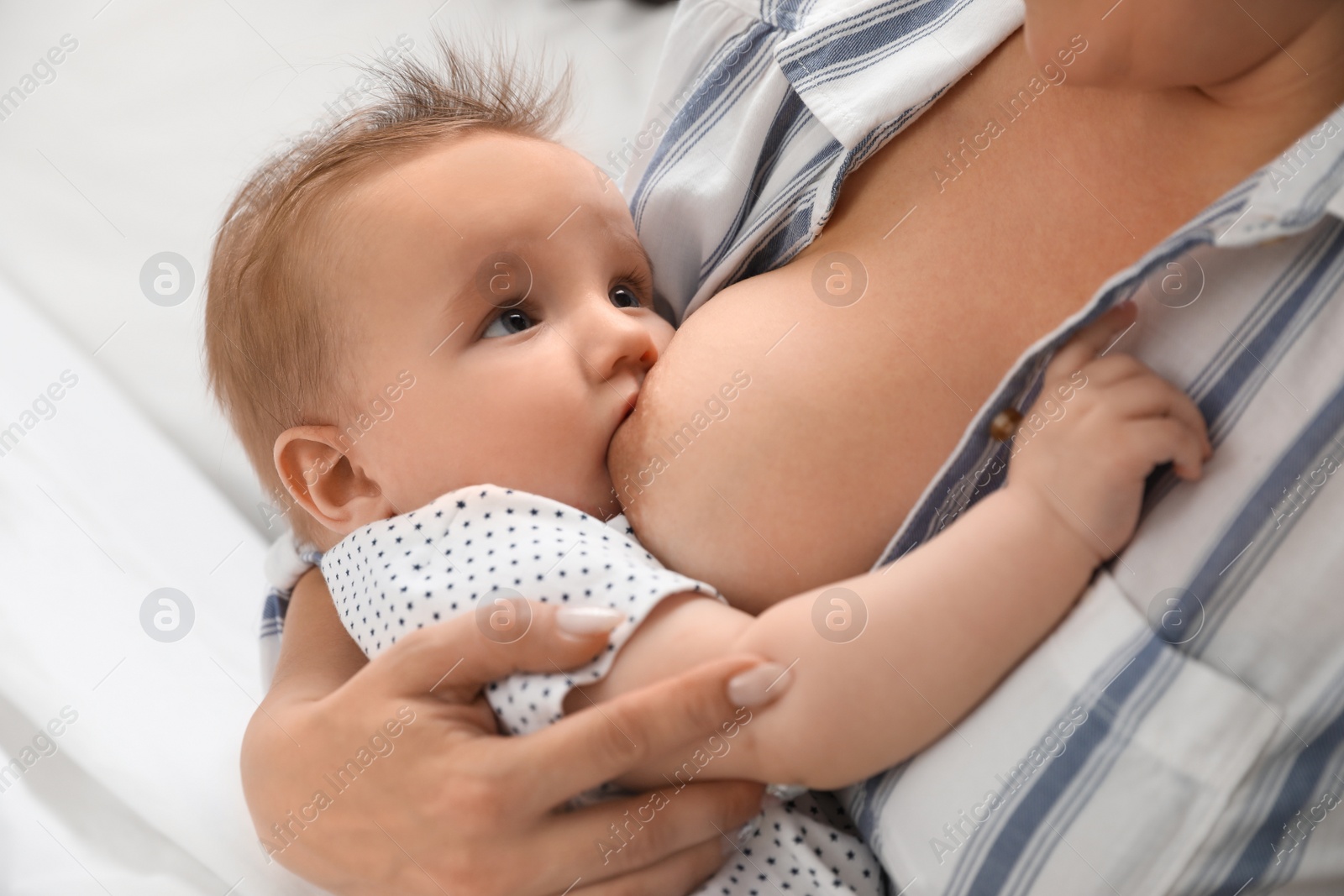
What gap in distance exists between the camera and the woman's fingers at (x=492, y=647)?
2.24 feet

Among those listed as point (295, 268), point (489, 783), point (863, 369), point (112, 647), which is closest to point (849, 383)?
point (863, 369)

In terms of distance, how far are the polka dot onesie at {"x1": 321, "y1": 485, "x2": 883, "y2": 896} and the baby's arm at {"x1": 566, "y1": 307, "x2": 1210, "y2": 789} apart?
0.11 metres

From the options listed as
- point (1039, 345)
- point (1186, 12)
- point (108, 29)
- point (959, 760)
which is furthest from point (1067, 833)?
point (108, 29)

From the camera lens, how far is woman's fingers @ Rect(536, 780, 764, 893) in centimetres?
70

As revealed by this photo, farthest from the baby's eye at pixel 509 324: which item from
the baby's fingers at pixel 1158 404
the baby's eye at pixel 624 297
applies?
the baby's fingers at pixel 1158 404

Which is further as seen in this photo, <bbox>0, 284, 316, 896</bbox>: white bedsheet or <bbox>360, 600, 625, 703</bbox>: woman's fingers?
<bbox>0, 284, 316, 896</bbox>: white bedsheet

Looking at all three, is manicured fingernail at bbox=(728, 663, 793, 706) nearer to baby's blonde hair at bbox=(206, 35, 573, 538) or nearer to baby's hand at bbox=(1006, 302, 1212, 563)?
baby's hand at bbox=(1006, 302, 1212, 563)

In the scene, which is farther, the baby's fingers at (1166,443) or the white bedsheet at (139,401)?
the white bedsheet at (139,401)

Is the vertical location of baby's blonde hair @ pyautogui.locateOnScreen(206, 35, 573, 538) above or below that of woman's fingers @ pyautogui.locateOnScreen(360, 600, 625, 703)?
above

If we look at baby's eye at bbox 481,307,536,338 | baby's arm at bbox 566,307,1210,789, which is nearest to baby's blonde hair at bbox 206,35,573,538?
baby's eye at bbox 481,307,536,338

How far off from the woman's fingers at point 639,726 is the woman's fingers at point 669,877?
0.10 m

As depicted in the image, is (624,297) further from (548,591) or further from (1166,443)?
(1166,443)

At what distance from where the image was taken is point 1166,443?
587 mm

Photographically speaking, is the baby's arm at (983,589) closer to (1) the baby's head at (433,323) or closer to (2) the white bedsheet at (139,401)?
(1) the baby's head at (433,323)
